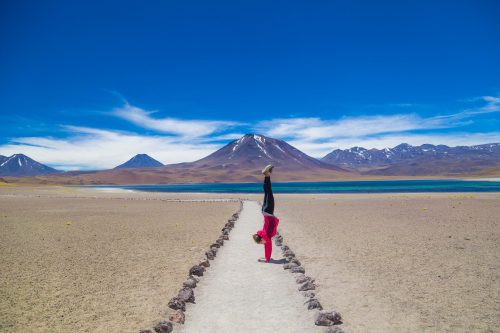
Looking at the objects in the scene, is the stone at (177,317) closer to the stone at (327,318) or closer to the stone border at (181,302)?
the stone border at (181,302)

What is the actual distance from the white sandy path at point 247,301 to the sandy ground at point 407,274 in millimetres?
865

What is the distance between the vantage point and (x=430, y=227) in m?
19.9

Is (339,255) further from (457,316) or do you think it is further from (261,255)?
(457,316)

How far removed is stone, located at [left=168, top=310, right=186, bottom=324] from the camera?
22.3ft

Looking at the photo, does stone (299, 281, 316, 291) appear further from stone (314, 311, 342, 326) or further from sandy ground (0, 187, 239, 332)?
sandy ground (0, 187, 239, 332)

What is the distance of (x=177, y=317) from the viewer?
6855mm

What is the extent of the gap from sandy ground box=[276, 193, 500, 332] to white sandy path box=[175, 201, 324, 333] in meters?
0.87

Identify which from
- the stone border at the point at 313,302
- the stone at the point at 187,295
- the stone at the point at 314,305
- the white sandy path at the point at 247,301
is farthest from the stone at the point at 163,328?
the stone at the point at 314,305

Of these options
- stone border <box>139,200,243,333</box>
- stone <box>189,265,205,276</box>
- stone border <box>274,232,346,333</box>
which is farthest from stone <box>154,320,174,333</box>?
stone <box>189,265,205,276</box>

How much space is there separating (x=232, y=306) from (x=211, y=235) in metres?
10.1

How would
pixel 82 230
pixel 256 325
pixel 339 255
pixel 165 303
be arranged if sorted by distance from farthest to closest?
1. pixel 82 230
2. pixel 339 255
3. pixel 165 303
4. pixel 256 325

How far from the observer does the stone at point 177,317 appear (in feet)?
22.3

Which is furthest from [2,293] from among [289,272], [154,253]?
[289,272]

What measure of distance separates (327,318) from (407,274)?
4848 mm
